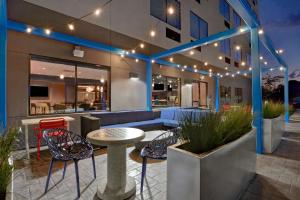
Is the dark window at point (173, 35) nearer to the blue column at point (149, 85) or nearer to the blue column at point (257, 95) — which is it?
the blue column at point (149, 85)

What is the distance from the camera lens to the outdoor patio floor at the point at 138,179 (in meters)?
2.18

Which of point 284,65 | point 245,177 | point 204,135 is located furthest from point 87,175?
point 284,65

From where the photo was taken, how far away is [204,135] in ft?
5.28

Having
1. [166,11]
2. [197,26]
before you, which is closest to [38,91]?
[166,11]

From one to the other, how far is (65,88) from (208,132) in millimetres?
6749

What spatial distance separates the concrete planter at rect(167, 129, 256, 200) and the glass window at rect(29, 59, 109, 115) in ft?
14.6

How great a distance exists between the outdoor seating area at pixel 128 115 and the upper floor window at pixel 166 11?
5 centimetres

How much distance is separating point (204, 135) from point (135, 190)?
133 cm

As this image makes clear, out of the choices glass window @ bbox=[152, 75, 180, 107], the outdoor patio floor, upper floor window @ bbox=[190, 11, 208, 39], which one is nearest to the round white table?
the outdoor patio floor

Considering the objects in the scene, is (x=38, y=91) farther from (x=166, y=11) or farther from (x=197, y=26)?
(x=197, y=26)

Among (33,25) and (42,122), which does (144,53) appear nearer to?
(33,25)

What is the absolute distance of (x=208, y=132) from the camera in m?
1.63

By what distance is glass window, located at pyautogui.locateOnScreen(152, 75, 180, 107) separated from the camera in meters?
8.33

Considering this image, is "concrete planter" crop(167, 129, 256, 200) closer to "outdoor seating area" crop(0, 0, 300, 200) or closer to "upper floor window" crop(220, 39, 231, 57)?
"outdoor seating area" crop(0, 0, 300, 200)
